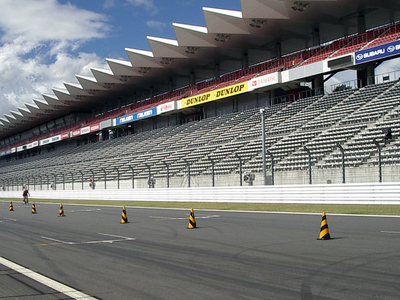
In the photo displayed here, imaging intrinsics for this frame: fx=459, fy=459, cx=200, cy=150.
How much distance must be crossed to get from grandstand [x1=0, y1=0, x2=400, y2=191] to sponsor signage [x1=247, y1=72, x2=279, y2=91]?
0.09 metres

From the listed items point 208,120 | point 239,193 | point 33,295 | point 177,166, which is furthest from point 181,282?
point 208,120

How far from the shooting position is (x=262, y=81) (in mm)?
37188

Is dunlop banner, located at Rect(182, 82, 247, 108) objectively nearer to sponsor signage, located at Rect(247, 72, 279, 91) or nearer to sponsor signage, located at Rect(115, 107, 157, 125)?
sponsor signage, located at Rect(247, 72, 279, 91)

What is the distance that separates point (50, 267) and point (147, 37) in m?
37.8

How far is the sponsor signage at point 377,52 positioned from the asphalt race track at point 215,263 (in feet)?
57.7

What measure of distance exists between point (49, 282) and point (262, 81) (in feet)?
106

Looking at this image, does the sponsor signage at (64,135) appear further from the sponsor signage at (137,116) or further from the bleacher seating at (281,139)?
the bleacher seating at (281,139)

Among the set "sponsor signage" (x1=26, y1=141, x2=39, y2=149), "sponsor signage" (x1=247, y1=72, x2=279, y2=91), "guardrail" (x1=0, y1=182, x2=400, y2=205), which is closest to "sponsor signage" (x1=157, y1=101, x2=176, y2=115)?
"sponsor signage" (x1=247, y1=72, x2=279, y2=91)

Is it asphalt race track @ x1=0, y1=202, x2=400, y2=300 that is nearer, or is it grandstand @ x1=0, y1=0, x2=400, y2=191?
asphalt race track @ x1=0, y1=202, x2=400, y2=300

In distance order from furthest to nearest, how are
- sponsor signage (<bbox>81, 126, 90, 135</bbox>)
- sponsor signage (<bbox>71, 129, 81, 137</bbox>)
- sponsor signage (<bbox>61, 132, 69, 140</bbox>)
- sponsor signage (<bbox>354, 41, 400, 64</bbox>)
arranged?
sponsor signage (<bbox>61, 132, 69, 140</bbox>), sponsor signage (<bbox>71, 129, 81, 137</bbox>), sponsor signage (<bbox>81, 126, 90, 135</bbox>), sponsor signage (<bbox>354, 41, 400, 64</bbox>)

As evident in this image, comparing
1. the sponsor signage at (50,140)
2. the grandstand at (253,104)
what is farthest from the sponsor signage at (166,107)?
the sponsor signage at (50,140)

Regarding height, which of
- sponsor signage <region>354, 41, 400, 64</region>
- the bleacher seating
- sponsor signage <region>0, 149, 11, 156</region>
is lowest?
the bleacher seating

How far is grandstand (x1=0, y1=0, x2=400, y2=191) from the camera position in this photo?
2497 centimetres

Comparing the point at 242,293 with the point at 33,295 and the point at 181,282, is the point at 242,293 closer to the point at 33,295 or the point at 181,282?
the point at 181,282
